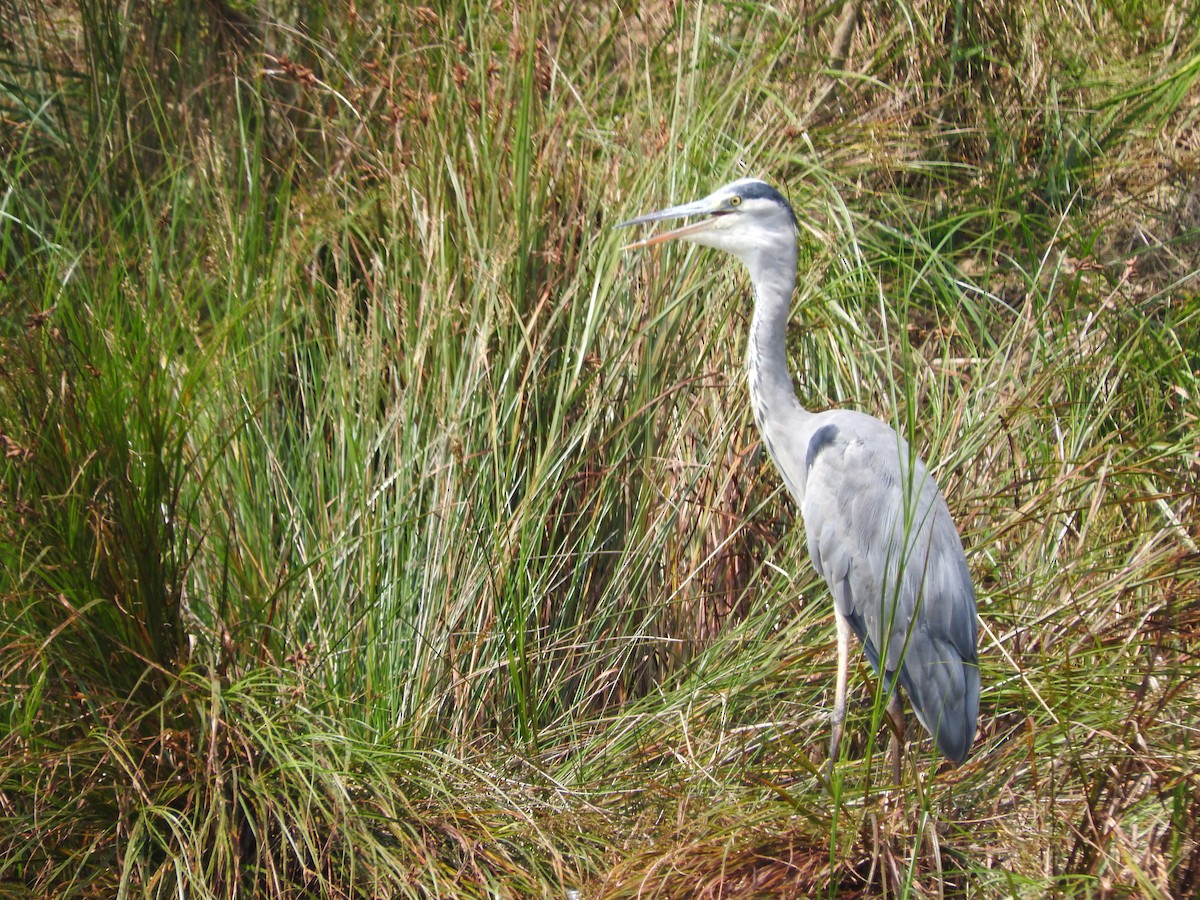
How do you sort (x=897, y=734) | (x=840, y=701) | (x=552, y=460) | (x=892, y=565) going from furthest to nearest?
1. (x=552, y=460)
2. (x=892, y=565)
3. (x=840, y=701)
4. (x=897, y=734)

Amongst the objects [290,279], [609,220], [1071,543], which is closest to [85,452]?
[290,279]

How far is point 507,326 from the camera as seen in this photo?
9.95 ft

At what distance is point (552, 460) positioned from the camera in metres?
3.00

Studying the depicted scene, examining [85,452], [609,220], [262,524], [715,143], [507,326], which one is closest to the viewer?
[85,452]

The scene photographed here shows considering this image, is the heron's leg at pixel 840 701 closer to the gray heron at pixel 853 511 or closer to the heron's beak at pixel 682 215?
the gray heron at pixel 853 511

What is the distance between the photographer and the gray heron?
9.02 ft

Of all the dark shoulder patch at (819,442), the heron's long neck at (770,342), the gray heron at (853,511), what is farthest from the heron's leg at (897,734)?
the heron's long neck at (770,342)

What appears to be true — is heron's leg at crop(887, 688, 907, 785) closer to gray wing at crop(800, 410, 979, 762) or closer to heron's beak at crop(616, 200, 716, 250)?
gray wing at crop(800, 410, 979, 762)

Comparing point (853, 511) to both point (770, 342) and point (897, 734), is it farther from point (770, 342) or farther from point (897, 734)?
point (897, 734)

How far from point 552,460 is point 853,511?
671 millimetres

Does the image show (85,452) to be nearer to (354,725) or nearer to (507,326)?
(354,725)

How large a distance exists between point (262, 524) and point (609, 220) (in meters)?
1.11

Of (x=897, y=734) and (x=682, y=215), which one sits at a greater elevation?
(x=682, y=215)

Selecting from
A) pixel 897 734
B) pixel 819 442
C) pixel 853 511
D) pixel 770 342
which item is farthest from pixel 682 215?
pixel 897 734
